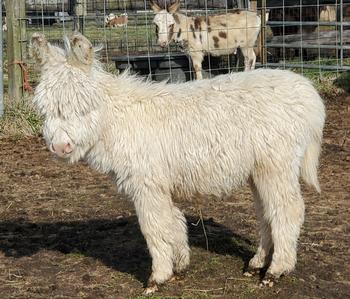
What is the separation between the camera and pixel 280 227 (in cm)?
473

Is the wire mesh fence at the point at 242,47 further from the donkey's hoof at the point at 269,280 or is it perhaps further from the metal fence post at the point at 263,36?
the donkey's hoof at the point at 269,280

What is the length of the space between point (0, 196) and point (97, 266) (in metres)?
2.09

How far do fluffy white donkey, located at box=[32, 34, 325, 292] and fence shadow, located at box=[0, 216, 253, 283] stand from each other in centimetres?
61

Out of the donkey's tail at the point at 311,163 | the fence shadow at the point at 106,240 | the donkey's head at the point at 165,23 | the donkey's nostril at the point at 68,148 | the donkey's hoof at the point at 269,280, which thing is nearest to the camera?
the donkey's nostril at the point at 68,148

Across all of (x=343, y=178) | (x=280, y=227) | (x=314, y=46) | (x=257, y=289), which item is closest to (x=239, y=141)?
(x=280, y=227)

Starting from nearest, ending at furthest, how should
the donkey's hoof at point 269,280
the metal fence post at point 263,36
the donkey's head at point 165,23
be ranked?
the donkey's hoof at point 269,280
the donkey's head at point 165,23
the metal fence post at point 263,36

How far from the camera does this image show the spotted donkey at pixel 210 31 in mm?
12891

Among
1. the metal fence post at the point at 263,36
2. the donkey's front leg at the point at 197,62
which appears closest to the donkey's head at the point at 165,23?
the donkey's front leg at the point at 197,62

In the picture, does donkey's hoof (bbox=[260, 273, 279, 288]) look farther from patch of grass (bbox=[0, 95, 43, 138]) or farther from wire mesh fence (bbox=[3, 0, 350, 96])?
wire mesh fence (bbox=[3, 0, 350, 96])

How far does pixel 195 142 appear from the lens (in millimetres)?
4676

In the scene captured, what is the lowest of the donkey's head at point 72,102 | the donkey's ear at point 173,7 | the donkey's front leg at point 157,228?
the donkey's front leg at point 157,228

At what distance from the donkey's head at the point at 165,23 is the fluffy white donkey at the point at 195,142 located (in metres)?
8.11

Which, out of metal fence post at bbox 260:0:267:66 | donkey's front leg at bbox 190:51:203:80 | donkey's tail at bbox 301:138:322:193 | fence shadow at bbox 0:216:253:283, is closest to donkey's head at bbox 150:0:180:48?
donkey's front leg at bbox 190:51:203:80

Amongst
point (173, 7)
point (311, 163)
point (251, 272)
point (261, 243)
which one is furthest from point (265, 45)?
point (251, 272)
